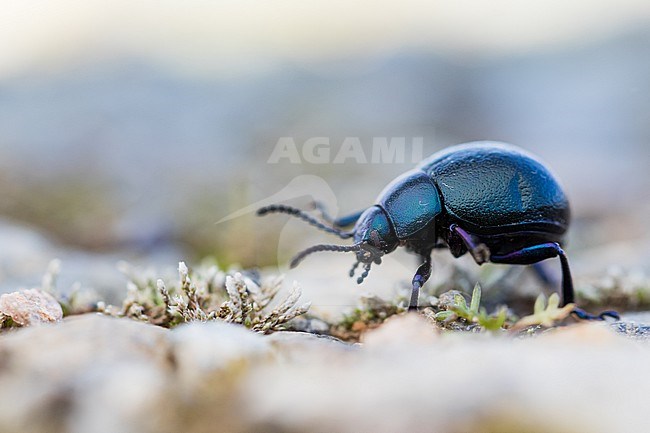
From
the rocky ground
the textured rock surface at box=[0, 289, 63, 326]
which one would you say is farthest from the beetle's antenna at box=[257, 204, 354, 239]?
the textured rock surface at box=[0, 289, 63, 326]

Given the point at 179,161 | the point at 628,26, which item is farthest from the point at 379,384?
the point at 628,26

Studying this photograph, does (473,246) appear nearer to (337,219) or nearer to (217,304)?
(337,219)

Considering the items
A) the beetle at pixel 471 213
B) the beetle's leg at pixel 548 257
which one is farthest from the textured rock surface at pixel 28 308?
the beetle's leg at pixel 548 257

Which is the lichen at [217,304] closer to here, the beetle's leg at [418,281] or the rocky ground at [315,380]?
the rocky ground at [315,380]

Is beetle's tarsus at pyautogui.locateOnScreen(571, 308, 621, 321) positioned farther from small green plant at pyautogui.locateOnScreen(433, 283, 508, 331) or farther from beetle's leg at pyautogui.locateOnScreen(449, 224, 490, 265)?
small green plant at pyautogui.locateOnScreen(433, 283, 508, 331)

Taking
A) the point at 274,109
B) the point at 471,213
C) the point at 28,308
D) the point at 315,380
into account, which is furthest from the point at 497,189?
the point at 274,109
